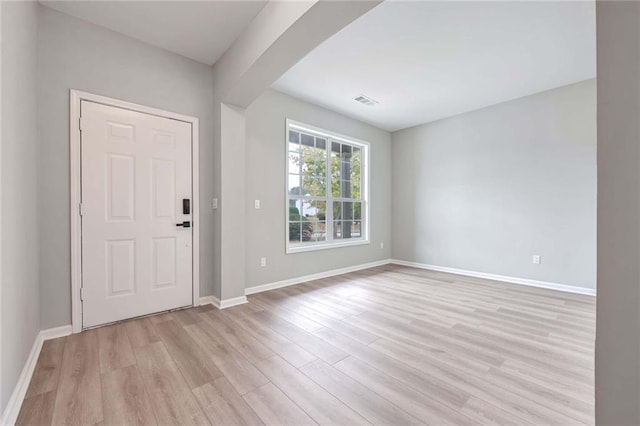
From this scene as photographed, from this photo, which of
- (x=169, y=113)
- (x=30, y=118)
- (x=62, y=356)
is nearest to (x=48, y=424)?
(x=62, y=356)

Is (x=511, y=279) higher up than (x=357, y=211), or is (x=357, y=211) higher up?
(x=357, y=211)

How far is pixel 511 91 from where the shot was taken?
375cm

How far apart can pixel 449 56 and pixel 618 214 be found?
3021mm

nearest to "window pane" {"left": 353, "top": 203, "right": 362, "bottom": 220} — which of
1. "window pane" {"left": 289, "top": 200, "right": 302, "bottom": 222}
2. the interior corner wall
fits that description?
"window pane" {"left": 289, "top": 200, "right": 302, "bottom": 222}

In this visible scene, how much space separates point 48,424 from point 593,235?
542cm

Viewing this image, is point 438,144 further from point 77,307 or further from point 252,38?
point 77,307

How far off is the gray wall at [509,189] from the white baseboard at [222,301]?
357cm

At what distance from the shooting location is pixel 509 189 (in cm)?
409

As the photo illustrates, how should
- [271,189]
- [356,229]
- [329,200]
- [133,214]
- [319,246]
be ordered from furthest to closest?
[356,229] < [329,200] < [319,246] < [271,189] < [133,214]

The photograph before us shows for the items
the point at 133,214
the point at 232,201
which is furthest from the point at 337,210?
the point at 133,214

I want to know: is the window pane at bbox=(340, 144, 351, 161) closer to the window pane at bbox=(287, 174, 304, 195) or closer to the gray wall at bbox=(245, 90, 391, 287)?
the gray wall at bbox=(245, 90, 391, 287)

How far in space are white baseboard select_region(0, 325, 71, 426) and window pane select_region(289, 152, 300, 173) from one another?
297cm

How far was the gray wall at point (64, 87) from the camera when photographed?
2148 millimetres

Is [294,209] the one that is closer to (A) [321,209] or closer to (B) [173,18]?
(A) [321,209]
